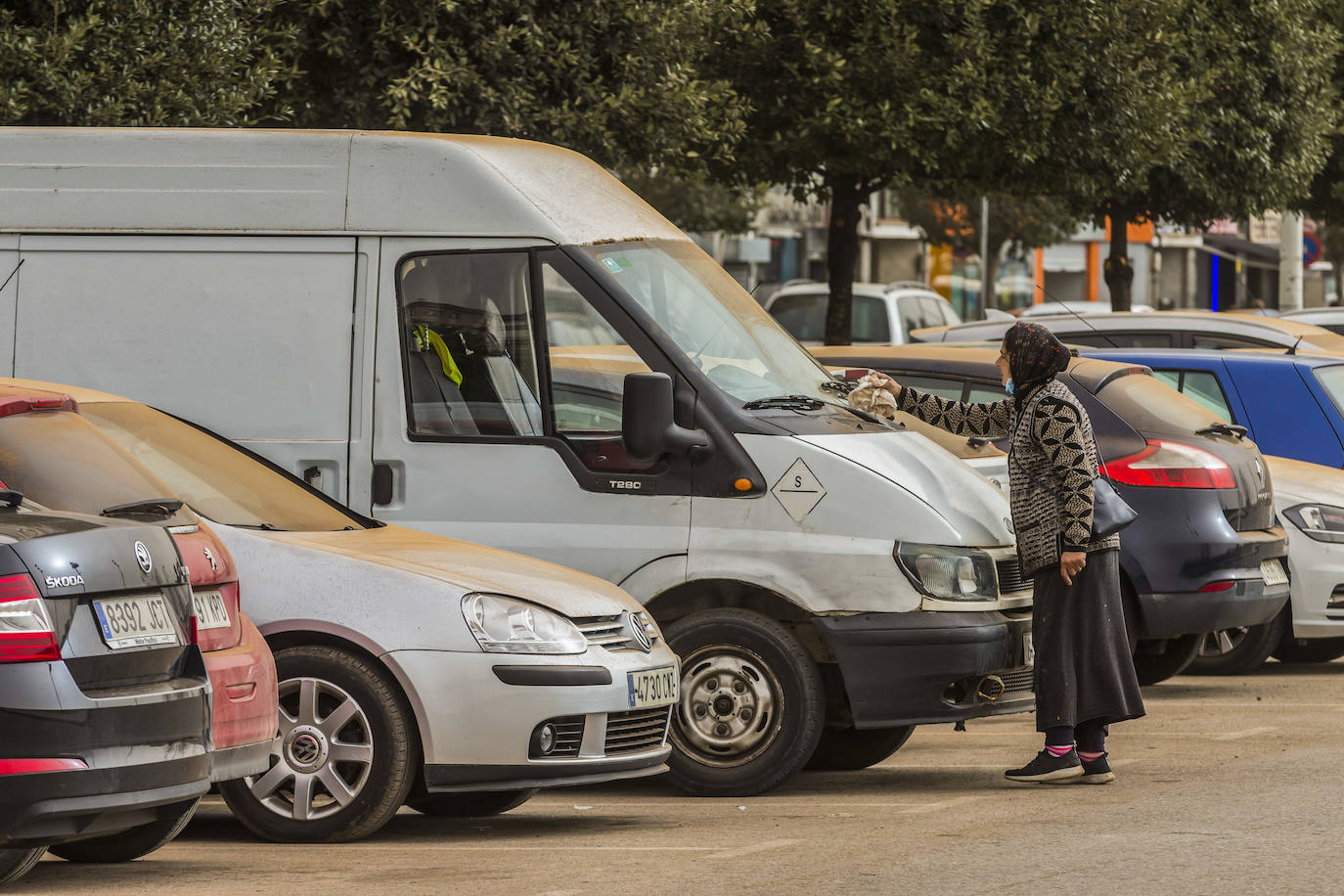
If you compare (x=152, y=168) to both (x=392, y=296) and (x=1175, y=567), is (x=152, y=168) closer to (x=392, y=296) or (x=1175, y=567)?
(x=392, y=296)

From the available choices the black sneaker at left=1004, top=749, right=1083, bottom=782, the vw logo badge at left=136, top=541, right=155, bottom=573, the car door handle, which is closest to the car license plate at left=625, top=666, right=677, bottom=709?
the car door handle

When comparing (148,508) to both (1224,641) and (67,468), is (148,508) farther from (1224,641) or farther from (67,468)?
(1224,641)

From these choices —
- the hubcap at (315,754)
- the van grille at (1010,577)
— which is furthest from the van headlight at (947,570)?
the hubcap at (315,754)

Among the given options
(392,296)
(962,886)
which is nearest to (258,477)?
(392,296)

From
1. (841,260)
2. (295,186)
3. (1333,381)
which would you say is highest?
(841,260)

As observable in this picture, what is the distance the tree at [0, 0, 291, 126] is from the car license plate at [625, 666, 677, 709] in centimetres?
568

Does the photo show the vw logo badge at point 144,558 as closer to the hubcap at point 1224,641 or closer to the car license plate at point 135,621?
the car license plate at point 135,621

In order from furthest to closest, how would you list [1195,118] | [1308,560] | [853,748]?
[1195,118], [1308,560], [853,748]

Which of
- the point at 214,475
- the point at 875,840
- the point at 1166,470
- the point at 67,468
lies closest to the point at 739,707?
the point at 875,840

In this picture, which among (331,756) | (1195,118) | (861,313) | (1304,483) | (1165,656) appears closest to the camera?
(331,756)

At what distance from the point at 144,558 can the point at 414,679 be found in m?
1.38

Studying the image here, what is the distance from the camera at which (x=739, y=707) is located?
878cm

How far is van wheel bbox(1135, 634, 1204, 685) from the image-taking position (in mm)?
12203

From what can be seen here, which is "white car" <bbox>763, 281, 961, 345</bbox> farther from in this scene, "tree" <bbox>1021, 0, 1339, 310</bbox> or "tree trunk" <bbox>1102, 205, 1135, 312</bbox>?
"tree trunk" <bbox>1102, 205, 1135, 312</bbox>
